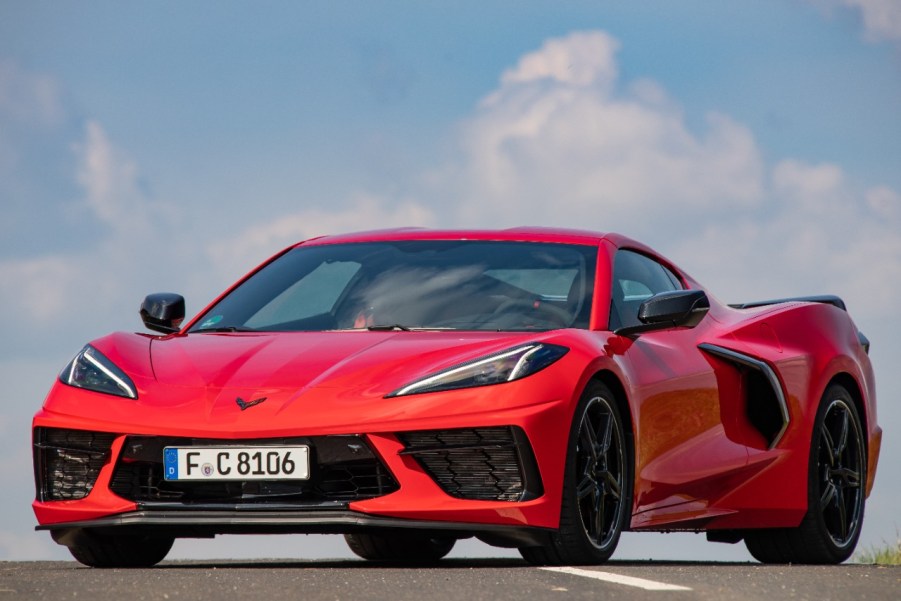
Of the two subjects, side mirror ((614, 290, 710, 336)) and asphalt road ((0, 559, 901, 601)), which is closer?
asphalt road ((0, 559, 901, 601))

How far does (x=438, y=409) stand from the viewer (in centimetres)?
629

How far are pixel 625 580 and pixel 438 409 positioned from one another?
1051 millimetres

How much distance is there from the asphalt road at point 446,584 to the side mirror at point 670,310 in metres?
1.27

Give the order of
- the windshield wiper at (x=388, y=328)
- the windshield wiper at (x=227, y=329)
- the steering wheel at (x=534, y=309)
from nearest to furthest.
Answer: the windshield wiper at (x=388, y=328), the steering wheel at (x=534, y=309), the windshield wiper at (x=227, y=329)

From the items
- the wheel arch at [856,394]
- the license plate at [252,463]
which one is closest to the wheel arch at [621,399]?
the license plate at [252,463]

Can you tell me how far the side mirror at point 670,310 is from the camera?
286 inches

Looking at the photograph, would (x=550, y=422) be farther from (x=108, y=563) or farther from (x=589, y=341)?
(x=108, y=563)

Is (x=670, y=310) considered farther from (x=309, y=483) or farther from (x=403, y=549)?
(x=403, y=549)

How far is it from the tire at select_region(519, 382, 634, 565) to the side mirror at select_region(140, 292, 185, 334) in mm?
2171

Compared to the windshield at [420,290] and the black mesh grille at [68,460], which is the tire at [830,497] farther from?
the black mesh grille at [68,460]

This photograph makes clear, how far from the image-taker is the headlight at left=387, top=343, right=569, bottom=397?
636 cm

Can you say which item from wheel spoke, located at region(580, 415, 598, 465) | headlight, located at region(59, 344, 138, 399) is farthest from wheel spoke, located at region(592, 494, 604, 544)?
headlight, located at region(59, 344, 138, 399)

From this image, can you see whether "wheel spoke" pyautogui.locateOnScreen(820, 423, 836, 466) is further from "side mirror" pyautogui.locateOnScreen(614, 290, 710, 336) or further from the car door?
"side mirror" pyautogui.locateOnScreen(614, 290, 710, 336)

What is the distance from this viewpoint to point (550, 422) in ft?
20.8
